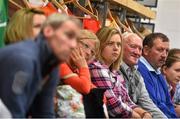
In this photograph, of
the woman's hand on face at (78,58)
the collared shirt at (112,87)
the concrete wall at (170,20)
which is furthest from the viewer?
the concrete wall at (170,20)

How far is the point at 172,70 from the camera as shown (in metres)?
3.72

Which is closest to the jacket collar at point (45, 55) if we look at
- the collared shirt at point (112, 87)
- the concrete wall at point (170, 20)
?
the collared shirt at point (112, 87)

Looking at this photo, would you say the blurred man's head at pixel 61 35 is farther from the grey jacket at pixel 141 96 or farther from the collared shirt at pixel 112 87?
the grey jacket at pixel 141 96

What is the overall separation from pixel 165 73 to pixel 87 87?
1705mm

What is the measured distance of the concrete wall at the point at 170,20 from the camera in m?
6.94

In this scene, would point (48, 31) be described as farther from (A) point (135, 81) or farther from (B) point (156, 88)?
(B) point (156, 88)

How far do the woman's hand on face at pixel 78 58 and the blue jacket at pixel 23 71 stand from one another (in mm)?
814

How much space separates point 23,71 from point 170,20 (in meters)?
5.86

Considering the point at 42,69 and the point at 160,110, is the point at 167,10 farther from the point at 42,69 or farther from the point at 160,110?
the point at 42,69

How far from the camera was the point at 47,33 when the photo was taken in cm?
138

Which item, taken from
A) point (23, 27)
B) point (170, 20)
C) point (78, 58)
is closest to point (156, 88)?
point (78, 58)

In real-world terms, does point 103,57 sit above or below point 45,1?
below

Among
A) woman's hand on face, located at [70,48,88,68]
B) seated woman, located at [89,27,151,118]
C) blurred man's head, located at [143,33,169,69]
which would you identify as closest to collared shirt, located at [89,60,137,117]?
seated woman, located at [89,27,151,118]

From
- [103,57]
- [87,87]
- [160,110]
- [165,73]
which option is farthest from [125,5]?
[87,87]
